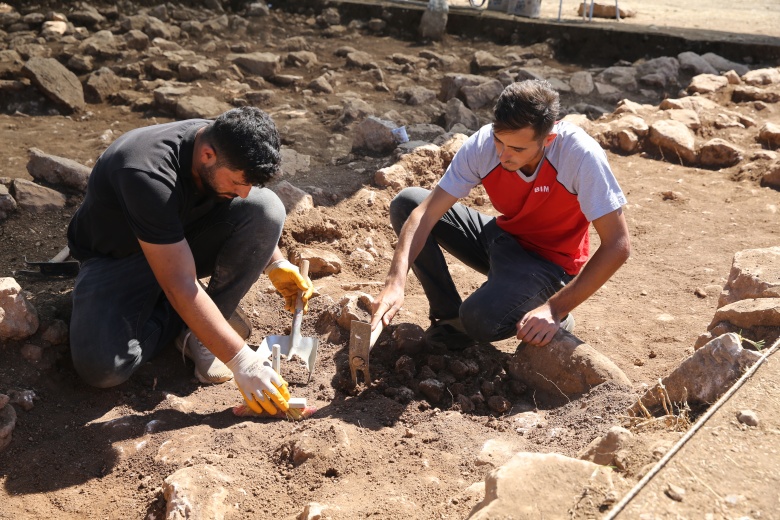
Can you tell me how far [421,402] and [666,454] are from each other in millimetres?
1193

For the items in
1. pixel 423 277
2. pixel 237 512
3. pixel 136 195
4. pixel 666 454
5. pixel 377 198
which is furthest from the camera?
pixel 377 198

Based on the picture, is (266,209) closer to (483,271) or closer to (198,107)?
(483,271)

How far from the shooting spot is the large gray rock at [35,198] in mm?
4449

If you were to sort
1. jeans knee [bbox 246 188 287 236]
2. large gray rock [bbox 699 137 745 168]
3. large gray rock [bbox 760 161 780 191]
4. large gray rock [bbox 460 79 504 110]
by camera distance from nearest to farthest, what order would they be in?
jeans knee [bbox 246 188 287 236]
large gray rock [bbox 760 161 780 191]
large gray rock [bbox 699 137 745 168]
large gray rock [bbox 460 79 504 110]

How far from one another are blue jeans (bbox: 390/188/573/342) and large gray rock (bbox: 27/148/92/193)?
81.6 inches

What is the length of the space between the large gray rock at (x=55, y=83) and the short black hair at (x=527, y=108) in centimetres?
451

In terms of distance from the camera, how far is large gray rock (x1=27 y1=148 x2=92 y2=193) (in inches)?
186

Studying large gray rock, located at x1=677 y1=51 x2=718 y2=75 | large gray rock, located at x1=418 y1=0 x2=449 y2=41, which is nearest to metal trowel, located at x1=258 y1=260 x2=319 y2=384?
large gray rock, located at x1=677 y1=51 x2=718 y2=75

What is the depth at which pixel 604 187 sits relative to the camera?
3.22m

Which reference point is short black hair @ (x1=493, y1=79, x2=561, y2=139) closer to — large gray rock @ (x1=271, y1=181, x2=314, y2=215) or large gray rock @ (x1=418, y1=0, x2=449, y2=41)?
large gray rock @ (x1=271, y1=181, x2=314, y2=215)

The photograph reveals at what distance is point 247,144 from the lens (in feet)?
9.55

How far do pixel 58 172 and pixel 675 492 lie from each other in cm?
397

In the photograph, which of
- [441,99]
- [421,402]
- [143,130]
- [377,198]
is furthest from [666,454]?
[441,99]

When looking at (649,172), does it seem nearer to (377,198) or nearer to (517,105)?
(377,198)
